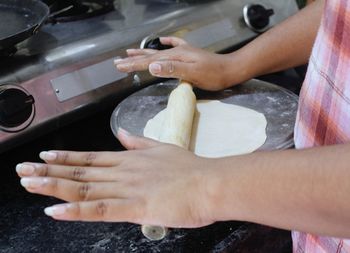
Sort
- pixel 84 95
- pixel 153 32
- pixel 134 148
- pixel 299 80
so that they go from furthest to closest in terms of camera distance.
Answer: pixel 299 80
pixel 153 32
pixel 84 95
pixel 134 148

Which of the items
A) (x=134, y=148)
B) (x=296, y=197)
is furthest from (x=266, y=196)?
(x=134, y=148)

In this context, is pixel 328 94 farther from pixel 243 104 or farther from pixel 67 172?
pixel 67 172

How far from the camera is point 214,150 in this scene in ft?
2.75

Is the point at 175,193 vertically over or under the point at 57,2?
under

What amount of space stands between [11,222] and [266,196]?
1.58 feet

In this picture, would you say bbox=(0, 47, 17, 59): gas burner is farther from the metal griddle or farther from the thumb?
the thumb

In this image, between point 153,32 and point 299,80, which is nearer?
point 153,32

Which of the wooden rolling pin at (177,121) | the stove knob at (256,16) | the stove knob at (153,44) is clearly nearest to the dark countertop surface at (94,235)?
the wooden rolling pin at (177,121)

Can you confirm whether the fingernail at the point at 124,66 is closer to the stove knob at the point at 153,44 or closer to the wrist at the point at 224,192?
the stove knob at the point at 153,44

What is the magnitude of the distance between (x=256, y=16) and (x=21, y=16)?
592 mm

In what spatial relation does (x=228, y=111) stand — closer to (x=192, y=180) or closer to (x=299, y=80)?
(x=192, y=180)

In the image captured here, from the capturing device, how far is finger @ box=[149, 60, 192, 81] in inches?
37.4

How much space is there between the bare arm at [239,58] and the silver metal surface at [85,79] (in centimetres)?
4

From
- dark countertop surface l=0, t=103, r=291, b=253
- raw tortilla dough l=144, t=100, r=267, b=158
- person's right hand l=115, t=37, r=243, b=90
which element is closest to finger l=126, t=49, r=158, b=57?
person's right hand l=115, t=37, r=243, b=90
